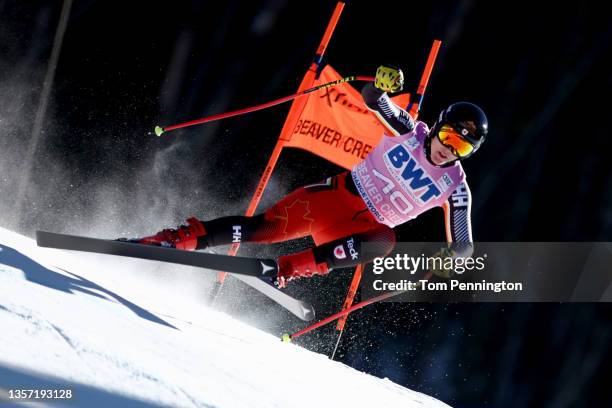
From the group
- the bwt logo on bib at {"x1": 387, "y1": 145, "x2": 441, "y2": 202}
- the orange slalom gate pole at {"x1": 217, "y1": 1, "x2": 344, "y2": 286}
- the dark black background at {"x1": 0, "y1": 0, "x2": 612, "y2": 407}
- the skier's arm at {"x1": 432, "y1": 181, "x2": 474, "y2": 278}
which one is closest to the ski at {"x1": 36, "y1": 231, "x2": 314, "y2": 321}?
the bwt logo on bib at {"x1": 387, "y1": 145, "x2": 441, "y2": 202}

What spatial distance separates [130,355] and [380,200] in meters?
1.86

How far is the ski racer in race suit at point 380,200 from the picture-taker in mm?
3303

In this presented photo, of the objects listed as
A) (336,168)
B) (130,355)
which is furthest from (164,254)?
(336,168)

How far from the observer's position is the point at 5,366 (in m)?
1.41

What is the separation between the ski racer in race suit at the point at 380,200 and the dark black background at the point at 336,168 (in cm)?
178

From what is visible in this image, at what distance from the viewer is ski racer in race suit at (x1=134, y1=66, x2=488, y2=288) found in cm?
330

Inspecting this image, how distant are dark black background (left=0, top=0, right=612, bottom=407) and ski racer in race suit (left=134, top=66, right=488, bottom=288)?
1.78 metres

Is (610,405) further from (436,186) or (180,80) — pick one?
(180,80)

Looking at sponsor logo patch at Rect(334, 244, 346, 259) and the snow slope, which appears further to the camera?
sponsor logo patch at Rect(334, 244, 346, 259)

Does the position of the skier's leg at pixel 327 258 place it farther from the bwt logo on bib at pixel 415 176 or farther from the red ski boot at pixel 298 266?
the bwt logo on bib at pixel 415 176

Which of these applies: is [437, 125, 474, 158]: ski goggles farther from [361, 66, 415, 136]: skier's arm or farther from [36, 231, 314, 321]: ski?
[36, 231, 314, 321]: ski

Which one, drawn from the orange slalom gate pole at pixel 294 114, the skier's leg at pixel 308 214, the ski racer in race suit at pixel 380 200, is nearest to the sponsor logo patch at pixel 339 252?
the ski racer in race suit at pixel 380 200

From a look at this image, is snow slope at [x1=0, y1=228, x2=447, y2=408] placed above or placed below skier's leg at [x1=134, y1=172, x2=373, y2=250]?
below

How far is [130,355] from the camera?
1.81 meters
